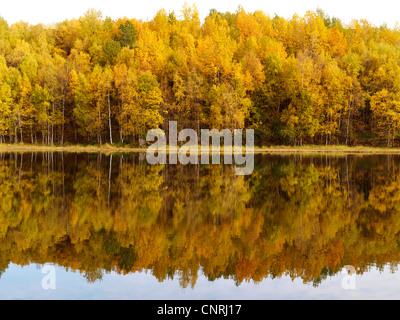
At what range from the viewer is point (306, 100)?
225 ft

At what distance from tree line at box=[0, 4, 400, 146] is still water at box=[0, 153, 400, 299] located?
154 ft

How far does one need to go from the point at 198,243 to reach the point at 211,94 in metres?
57.9

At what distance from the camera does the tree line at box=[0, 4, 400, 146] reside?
69.1 meters

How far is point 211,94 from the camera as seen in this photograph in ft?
227

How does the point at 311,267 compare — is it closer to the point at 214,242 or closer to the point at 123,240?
Result: the point at 214,242

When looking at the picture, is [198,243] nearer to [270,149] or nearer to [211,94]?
[270,149]

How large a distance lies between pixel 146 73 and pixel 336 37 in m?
42.7

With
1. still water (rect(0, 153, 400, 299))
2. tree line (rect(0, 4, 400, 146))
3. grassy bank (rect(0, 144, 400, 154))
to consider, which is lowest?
grassy bank (rect(0, 144, 400, 154))
